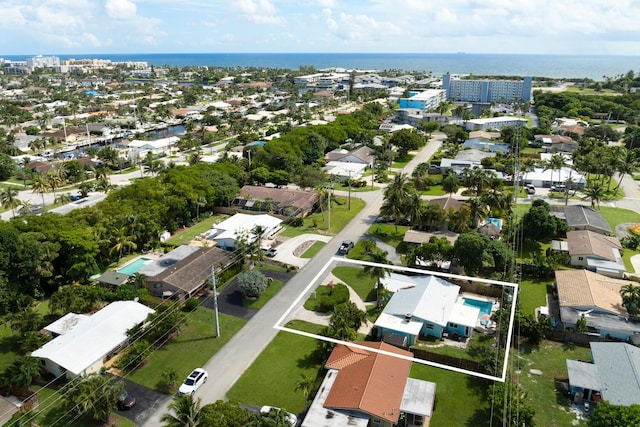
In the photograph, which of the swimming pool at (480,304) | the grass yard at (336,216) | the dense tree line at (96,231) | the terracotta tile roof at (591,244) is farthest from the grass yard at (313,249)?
the terracotta tile roof at (591,244)

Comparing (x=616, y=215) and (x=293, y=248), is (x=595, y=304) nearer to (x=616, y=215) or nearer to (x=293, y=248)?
(x=293, y=248)

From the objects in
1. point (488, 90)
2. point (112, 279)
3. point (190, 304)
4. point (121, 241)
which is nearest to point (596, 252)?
point (190, 304)

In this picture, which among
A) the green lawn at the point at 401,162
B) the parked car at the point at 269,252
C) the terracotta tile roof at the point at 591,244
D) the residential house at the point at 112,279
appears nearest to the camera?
the residential house at the point at 112,279

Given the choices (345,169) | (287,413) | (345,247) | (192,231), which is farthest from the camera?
(345,169)

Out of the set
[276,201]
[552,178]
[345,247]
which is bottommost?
[345,247]

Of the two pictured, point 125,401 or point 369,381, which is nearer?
point 369,381

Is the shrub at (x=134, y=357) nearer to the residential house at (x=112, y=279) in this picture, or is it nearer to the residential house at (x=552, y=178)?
the residential house at (x=112, y=279)

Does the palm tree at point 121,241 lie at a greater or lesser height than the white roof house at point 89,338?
greater
